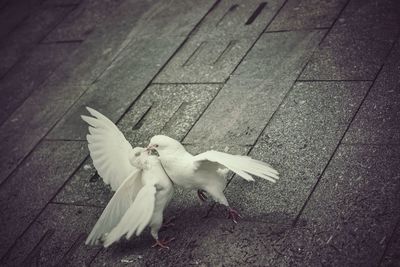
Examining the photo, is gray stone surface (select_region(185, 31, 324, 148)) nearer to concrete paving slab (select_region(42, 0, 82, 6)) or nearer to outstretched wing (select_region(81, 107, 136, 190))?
outstretched wing (select_region(81, 107, 136, 190))

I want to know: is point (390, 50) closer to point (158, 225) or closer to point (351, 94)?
point (351, 94)

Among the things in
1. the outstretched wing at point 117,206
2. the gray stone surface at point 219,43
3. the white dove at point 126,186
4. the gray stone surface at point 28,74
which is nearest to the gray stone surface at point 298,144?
the white dove at point 126,186

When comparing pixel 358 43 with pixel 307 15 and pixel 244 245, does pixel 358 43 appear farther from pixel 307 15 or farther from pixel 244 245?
pixel 244 245

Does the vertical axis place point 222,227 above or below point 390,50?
above

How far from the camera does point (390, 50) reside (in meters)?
5.35

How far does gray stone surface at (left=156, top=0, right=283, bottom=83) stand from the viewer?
610cm

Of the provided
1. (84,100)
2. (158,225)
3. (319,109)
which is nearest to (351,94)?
(319,109)

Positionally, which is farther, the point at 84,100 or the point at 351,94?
the point at 84,100

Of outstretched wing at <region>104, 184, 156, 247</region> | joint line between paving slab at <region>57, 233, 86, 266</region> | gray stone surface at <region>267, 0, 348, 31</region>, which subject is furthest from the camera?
gray stone surface at <region>267, 0, 348, 31</region>

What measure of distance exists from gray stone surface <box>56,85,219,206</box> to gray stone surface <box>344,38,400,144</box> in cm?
167

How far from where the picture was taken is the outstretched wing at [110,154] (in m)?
4.43

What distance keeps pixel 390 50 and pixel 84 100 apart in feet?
11.8

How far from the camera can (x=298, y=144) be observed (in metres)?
4.71

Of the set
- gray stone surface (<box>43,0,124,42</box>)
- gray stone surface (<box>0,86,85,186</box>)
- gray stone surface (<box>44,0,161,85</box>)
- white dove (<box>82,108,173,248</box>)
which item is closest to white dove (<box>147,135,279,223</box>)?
white dove (<box>82,108,173,248</box>)
